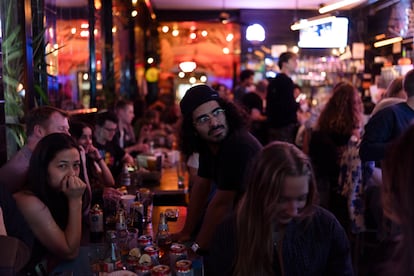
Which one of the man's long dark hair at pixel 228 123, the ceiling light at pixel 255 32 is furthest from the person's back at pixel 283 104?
the man's long dark hair at pixel 228 123

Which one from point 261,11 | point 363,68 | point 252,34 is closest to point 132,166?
point 252,34

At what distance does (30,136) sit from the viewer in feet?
9.55

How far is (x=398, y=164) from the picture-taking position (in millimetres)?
1062

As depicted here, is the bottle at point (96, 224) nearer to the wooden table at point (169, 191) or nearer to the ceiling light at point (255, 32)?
the wooden table at point (169, 191)

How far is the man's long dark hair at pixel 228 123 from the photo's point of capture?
8.32ft

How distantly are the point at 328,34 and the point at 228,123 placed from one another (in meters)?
5.12

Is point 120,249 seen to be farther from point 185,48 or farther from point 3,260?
point 185,48

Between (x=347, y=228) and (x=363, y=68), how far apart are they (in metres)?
5.04

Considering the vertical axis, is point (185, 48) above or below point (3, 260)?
above

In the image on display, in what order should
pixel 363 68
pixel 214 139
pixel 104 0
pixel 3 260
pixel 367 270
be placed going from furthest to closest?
pixel 363 68
pixel 104 0
pixel 367 270
pixel 214 139
pixel 3 260

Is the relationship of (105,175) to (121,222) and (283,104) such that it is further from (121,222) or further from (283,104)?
(283,104)

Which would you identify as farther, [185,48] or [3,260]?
[185,48]

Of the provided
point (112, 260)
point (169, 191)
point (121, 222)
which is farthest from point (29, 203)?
point (169, 191)

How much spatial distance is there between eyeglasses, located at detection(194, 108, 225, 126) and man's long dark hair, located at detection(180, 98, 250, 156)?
0.13 feet
